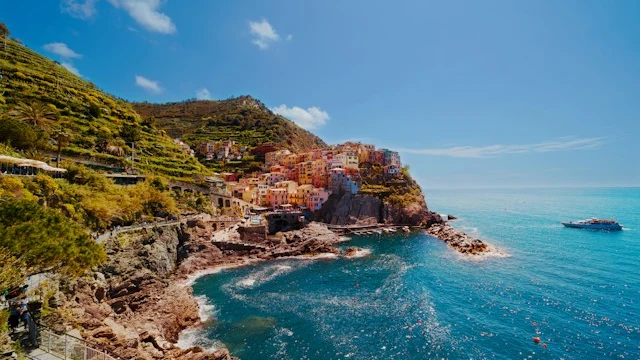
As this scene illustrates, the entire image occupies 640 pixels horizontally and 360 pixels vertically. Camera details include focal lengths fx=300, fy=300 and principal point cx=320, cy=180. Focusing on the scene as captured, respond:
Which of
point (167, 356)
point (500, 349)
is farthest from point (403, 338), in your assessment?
point (167, 356)

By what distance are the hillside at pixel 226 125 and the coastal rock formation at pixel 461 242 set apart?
8530cm

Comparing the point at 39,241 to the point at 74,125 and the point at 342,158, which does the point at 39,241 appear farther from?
the point at 342,158

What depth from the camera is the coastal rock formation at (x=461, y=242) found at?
62.9m

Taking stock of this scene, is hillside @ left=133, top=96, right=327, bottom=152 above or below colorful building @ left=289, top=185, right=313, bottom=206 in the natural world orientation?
above

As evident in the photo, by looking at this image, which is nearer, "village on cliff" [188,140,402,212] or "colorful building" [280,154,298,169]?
"village on cliff" [188,140,402,212]

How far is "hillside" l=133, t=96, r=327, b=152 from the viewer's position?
491ft

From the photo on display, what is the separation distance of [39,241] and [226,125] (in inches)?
6303

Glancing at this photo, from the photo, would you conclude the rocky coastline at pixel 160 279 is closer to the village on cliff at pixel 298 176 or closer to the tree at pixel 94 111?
the village on cliff at pixel 298 176

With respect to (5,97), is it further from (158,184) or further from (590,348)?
(590,348)

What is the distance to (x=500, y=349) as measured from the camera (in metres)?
28.4

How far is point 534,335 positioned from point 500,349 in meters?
5.41

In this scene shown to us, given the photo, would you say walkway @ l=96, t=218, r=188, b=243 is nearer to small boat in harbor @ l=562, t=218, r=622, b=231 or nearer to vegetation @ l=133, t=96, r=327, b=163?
vegetation @ l=133, t=96, r=327, b=163

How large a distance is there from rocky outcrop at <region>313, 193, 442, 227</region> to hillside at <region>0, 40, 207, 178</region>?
129 ft

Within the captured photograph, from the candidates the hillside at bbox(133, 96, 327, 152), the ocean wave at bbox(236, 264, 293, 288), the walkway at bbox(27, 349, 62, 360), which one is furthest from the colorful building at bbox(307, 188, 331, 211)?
the walkway at bbox(27, 349, 62, 360)
